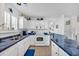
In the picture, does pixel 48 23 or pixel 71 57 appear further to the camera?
pixel 48 23

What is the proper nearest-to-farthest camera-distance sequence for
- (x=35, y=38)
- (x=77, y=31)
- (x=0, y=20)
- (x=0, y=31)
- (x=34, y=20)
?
(x=77, y=31) → (x=0, y=20) → (x=0, y=31) → (x=35, y=38) → (x=34, y=20)

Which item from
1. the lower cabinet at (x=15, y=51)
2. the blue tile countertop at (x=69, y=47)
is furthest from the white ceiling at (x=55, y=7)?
the lower cabinet at (x=15, y=51)

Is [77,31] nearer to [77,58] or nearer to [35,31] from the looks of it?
[77,58]

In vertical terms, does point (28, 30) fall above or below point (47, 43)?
above

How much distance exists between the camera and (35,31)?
5.71 metres

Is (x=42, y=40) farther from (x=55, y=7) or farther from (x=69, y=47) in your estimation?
(x=69, y=47)

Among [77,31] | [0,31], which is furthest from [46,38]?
[77,31]

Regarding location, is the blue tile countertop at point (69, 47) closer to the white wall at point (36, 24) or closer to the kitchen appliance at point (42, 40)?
the kitchen appliance at point (42, 40)

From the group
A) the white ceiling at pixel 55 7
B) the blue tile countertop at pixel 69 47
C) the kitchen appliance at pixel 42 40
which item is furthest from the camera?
the kitchen appliance at pixel 42 40

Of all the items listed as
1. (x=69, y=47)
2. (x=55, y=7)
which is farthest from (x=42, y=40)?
(x=69, y=47)

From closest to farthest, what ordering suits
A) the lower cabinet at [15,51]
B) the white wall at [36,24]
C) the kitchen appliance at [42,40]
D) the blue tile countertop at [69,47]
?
the blue tile countertop at [69,47] < the lower cabinet at [15,51] < the kitchen appliance at [42,40] < the white wall at [36,24]

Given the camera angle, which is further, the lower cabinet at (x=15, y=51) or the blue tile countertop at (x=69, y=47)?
the lower cabinet at (x=15, y=51)

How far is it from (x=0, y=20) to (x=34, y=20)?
3708 mm

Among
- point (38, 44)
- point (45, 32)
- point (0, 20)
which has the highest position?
point (0, 20)
